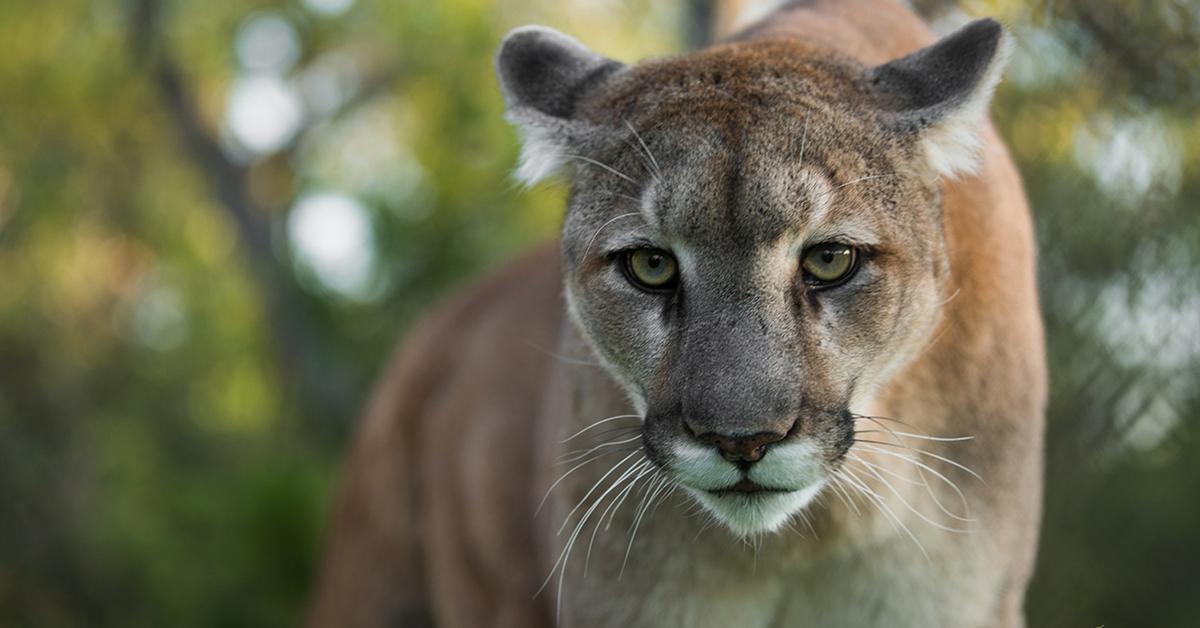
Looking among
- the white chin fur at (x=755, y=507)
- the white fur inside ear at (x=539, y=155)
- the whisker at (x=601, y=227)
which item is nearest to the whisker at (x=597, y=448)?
the white chin fur at (x=755, y=507)

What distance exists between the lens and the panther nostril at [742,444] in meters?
3.67

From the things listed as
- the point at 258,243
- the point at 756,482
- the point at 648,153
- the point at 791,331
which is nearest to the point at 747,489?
the point at 756,482

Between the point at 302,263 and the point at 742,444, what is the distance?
12.5 m

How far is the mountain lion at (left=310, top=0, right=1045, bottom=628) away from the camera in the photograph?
12.6 ft

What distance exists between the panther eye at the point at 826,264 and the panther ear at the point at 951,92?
51cm

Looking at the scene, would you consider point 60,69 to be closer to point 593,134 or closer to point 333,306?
point 333,306

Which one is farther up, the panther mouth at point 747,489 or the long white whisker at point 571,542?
the panther mouth at point 747,489

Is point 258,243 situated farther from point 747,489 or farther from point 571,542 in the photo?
point 747,489

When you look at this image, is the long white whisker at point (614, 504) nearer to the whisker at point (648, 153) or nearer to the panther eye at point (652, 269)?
the panther eye at point (652, 269)

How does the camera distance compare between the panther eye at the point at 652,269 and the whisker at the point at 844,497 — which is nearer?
the panther eye at the point at 652,269

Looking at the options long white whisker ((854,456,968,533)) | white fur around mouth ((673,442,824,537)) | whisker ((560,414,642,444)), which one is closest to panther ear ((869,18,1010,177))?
long white whisker ((854,456,968,533))

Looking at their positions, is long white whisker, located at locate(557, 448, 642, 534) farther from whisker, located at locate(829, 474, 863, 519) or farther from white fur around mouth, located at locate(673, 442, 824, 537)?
whisker, located at locate(829, 474, 863, 519)

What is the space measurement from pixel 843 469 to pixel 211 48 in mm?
13374

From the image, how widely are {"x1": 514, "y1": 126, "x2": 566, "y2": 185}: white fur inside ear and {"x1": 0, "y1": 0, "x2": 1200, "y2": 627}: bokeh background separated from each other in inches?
9.2
